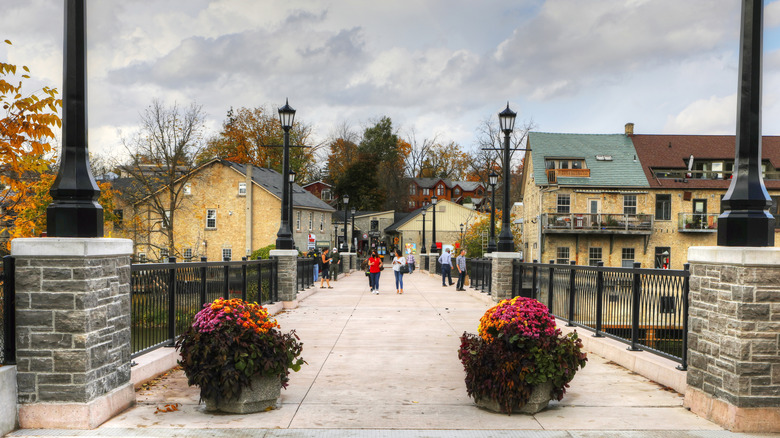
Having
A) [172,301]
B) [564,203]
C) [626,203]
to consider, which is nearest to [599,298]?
[172,301]

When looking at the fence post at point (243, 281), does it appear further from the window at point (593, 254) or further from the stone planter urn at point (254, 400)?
the window at point (593, 254)

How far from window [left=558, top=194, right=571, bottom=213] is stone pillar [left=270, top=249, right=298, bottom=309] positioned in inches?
1355

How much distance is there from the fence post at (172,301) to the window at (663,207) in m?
46.0

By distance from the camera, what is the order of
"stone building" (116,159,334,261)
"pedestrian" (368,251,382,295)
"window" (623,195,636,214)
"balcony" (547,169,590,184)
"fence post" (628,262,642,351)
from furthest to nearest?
"stone building" (116,159,334,261) < "balcony" (547,169,590,184) < "window" (623,195,636,214) < "pedestrian" (368,251,382,295) < "fence post" (628,262,642,351)

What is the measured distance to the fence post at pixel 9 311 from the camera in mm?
6066

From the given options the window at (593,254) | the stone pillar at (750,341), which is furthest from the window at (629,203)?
the stone pillar at (750,341)

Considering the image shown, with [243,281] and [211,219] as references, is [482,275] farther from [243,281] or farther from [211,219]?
[211,219]

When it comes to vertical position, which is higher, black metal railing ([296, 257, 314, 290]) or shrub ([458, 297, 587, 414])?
shrub ([458, 297, 587, 414])

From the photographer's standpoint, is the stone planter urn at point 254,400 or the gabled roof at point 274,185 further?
the gabled roof at point 274,185

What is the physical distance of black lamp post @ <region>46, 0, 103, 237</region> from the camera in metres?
6.40

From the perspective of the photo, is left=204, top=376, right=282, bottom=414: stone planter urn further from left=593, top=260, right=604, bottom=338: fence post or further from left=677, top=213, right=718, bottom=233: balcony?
left=677, top=213, right=718, bottom=233: balcony

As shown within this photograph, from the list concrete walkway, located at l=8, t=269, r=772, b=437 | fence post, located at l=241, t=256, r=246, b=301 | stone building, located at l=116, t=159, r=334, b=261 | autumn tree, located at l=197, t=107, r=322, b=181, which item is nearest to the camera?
concrete walkway, located at l=8, t=269, r=772, b=437

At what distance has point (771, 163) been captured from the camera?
165 ft

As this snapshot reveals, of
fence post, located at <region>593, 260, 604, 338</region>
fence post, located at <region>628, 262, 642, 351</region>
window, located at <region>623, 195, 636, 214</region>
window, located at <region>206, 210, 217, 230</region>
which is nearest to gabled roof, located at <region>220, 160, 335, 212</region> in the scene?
window, located at <region>206, 210, 217, 230</region>
